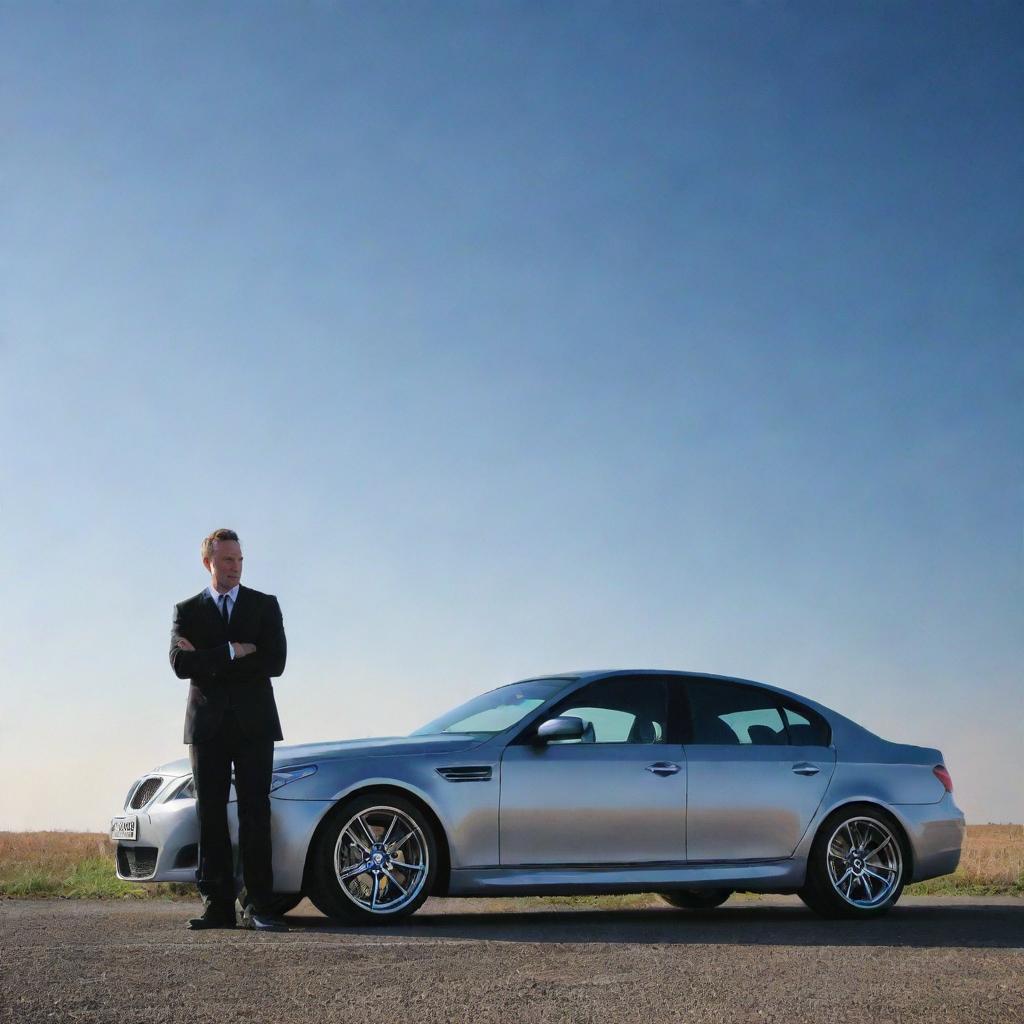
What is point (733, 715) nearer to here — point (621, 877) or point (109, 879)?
point (621, 877)

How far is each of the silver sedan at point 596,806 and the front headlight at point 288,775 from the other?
0.01 metres

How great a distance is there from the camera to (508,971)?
223 inches

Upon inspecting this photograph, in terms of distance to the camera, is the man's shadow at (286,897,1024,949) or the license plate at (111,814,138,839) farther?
the license plate at (111,814,138,839)

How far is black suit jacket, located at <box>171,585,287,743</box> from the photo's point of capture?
25.5 feet

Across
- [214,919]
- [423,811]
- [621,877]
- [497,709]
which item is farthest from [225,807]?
[621,877]

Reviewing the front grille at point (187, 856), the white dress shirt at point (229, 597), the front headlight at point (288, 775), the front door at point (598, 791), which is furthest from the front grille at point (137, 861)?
the front door at point (598, 791)

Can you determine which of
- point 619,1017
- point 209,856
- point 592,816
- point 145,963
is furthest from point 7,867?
point 619,1017

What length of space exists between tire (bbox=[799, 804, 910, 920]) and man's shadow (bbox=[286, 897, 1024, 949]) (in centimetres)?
15

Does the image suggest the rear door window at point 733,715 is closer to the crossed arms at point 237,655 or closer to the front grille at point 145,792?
the crossed arms at point 237,655

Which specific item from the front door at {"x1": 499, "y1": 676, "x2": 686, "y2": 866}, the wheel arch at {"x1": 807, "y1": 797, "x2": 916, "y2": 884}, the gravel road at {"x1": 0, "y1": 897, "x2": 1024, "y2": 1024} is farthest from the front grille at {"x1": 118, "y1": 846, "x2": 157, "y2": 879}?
the wheel arch at {"x1": 807, "y1": 797, "x2": 916, "y2": 884}

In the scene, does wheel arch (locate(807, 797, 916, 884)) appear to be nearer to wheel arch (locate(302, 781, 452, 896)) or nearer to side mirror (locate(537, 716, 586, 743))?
side mirror (locate(537, 716, 586, 743))

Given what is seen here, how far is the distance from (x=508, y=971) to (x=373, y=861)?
2.34m

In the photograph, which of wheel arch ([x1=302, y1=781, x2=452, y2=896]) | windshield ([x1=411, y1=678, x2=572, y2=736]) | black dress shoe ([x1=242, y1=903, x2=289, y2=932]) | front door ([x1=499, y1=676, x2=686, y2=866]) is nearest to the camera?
black dress shoe ([x1=242, y1=903, x2=289, y2=932])

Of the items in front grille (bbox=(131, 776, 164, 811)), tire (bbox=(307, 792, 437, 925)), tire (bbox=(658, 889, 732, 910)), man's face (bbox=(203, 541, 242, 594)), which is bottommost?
tire (bbox=(658, 889, 732, 910))
